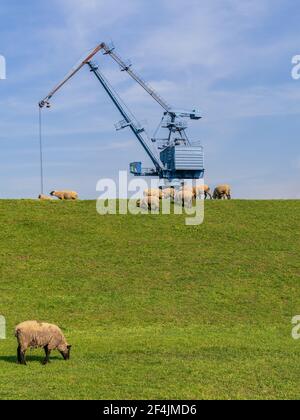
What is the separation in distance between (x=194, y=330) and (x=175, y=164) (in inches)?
1390

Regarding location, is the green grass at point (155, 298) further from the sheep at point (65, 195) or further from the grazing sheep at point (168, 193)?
the sheep at point (65, 195)

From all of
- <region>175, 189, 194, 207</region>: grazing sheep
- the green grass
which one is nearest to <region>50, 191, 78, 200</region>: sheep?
the green grass

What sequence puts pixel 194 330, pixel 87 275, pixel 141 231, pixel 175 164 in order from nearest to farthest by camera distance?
pixel 194 330
pixel 87 275
pixel 141 231
pixel 175 164

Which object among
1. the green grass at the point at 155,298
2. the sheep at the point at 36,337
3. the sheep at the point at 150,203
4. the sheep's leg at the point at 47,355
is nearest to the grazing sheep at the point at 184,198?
the green grass at the point at 155,298

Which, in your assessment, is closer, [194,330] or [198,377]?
[198,377]

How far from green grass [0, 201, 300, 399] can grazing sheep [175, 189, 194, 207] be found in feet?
5.72

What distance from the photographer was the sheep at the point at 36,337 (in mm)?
13484

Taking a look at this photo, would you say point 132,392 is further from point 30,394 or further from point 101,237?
point 101,237

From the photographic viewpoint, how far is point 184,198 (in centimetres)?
3641

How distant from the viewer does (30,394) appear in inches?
435

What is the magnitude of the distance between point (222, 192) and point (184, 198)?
24.5 feet

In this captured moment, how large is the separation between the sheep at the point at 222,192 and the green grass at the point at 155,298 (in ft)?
15.4

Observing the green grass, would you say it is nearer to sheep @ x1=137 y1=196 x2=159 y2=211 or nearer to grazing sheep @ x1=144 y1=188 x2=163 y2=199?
sheep @ x1=137 y1=196 x2=159 y2=211
